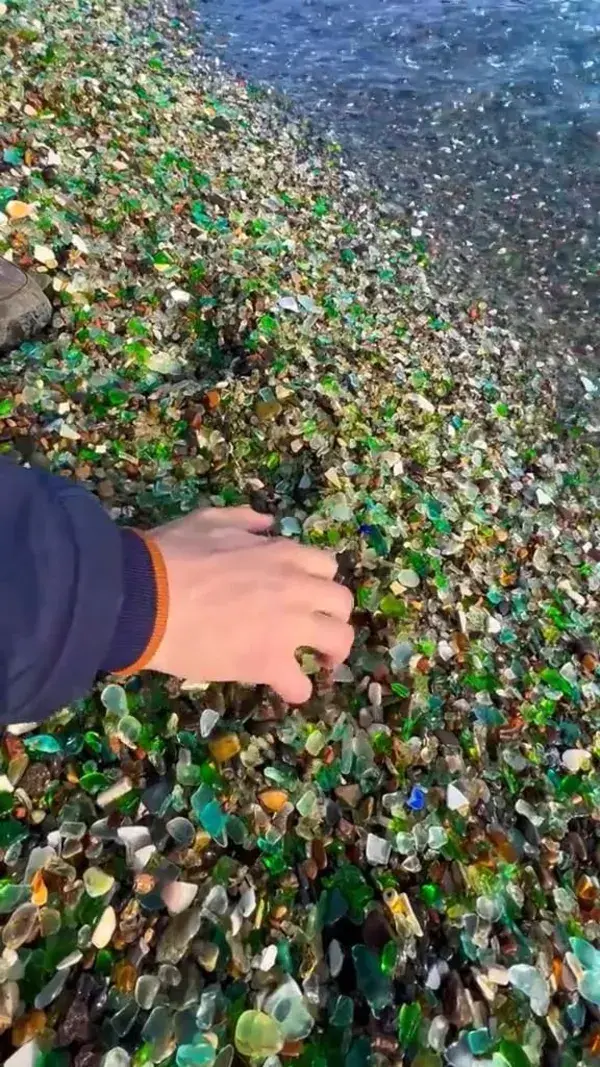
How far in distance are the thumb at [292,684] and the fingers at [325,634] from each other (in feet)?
0.29

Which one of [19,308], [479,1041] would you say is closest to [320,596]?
[479,1041]

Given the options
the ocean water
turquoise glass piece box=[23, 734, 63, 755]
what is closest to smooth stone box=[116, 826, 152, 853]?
turquoise glass piece box=[23, 734, 63, 755]

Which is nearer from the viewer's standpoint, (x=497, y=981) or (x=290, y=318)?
(x=497, y=981)

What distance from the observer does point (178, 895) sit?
240cm

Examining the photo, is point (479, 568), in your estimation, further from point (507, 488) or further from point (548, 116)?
point (548, 116)

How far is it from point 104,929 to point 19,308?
9.09 ft

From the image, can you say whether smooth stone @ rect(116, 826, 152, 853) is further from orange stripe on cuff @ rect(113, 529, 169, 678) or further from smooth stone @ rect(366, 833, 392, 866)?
smooth stone @ rect(366, 833, 392, 866)

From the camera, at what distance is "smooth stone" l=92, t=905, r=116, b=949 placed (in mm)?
2277

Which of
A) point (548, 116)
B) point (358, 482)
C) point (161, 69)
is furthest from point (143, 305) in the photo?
point (548, 116)

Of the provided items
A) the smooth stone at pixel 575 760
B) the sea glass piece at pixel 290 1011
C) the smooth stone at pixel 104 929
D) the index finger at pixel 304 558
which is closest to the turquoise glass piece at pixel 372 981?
the sea glass piece at pixel 290 1011

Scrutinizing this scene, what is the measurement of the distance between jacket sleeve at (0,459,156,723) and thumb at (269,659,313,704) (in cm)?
68

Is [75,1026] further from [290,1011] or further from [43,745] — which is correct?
[43,745]

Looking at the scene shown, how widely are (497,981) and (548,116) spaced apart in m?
8.74

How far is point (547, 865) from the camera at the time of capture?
116 inches
